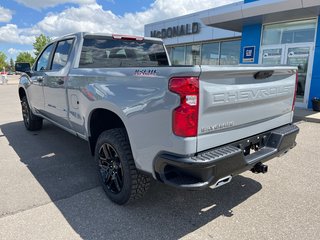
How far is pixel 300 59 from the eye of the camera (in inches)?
392

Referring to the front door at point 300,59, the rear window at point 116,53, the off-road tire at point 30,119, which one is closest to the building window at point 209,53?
the front door at point 300,59

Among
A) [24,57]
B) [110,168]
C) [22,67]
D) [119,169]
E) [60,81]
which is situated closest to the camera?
[119,169]

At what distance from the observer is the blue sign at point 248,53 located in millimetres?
11497

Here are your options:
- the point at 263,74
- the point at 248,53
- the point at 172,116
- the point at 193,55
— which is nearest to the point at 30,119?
the point at 172,116

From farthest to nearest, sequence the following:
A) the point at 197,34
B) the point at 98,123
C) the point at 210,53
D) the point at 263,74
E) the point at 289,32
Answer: the point at 197,34, the point at 210,53, the point at 289,32, the point at 98,123, the point at 263,74

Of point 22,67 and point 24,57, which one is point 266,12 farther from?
point 24,57

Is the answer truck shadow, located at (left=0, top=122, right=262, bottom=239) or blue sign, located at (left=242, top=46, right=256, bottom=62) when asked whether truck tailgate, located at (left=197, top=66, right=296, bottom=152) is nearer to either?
truck shadow, located at (left=0, top=122, right=262, bottom=239)

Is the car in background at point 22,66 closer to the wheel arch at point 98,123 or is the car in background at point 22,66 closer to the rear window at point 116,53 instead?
the rear window at point 116,53

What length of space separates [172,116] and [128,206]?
1410 millimetres

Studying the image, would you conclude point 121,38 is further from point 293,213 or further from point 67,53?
point 293,213

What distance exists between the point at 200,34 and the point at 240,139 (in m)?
16.0

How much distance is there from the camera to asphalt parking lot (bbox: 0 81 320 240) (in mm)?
2615

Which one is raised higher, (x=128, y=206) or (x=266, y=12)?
(x=266, y=12)

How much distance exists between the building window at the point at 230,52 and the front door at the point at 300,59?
4.84 m
